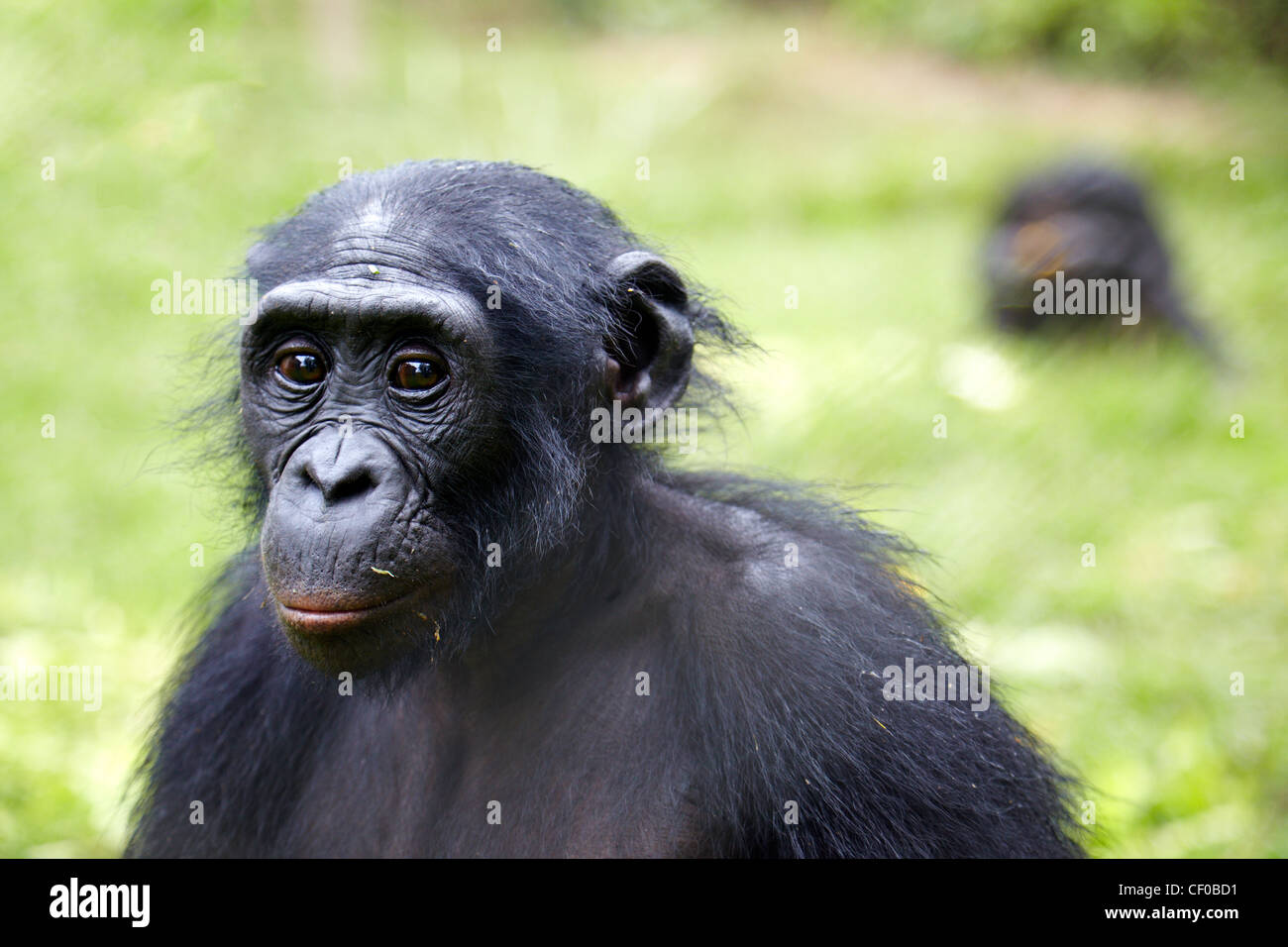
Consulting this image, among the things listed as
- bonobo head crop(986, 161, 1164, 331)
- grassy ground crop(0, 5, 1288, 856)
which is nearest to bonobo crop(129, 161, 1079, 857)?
grassy ground crop(0, 5, 1288, 856)

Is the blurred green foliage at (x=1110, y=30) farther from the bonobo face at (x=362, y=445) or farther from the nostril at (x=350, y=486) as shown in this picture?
the nostril at (x=350, y=486)

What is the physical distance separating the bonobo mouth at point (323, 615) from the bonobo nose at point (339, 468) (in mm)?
293

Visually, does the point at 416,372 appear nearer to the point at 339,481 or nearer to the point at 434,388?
the point at 434,388

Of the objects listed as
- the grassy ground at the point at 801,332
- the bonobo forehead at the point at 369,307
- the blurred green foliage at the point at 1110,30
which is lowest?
the grassy ground at the point at 801,332

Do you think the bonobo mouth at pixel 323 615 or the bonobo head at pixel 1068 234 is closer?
the bonobo mouth at pixel 323 615

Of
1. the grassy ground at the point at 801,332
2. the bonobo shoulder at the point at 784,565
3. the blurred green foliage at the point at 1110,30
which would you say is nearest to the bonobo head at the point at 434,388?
the bonobo shoulder at the point at 784,565

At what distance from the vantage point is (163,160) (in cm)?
1351

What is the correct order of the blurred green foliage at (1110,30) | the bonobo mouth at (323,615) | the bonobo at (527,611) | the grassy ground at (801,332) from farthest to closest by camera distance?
the blurred green foliage at (1110,30) → the grassy ground at (801,332) → the bonobo at (527,611) → the bonobo mouth at (323,615)

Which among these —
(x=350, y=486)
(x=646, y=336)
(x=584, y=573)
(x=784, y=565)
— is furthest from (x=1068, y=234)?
(x=350, y=486)

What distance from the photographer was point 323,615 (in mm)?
3650

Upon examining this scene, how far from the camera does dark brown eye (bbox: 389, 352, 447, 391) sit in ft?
Answer: 13.0

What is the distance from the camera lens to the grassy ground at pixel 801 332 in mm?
6648

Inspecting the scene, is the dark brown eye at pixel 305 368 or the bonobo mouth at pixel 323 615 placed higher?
the dark brown eye at pixel 305 368
